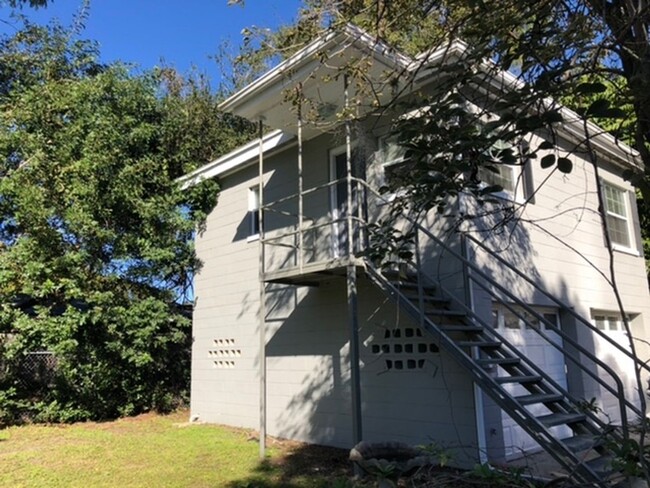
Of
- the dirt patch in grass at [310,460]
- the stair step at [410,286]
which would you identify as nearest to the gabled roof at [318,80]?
the stair step at [410,286]

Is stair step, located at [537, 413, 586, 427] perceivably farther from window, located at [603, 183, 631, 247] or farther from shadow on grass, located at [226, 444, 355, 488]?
window, located at [603, 183, 631, 247]

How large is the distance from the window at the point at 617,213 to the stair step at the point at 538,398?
243 inches

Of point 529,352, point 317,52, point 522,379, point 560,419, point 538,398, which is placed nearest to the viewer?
point 560,419

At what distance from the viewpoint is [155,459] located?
285 inches

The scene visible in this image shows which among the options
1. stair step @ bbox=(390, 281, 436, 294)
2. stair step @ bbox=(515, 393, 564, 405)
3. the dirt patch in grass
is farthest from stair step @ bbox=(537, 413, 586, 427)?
the dirt patch in grass

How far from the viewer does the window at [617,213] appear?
10.7m

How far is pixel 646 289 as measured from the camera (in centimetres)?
1102

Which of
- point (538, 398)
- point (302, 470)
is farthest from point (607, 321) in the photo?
point (302, 470)

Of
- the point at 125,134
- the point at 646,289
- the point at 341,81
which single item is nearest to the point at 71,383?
the point at 125,134

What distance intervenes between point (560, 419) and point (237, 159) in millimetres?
7804

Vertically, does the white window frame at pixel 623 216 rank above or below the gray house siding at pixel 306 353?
above

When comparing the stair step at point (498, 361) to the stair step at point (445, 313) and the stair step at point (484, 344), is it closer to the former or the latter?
the stair step at point (484, 344)

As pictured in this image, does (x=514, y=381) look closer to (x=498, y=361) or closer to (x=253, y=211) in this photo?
(x=498, y=361)

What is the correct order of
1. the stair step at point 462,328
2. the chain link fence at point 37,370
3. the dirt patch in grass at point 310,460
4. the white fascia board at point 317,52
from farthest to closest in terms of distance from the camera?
the chain link fence at point 37,370
the dirt patch in grass at point 310,460
the stair step at point 462,328
the white fascia board at point 317,52
